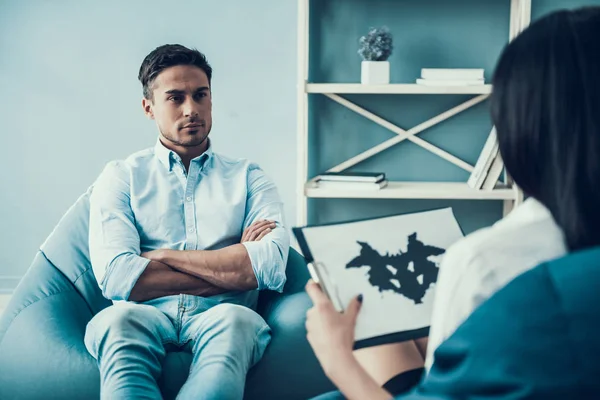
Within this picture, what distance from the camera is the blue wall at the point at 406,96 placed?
308cm

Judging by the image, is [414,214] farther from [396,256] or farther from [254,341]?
[254,341]

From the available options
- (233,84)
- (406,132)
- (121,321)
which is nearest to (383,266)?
(121,321)

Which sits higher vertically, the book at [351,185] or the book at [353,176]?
the book at [353,176]

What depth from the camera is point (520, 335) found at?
0.62 meters

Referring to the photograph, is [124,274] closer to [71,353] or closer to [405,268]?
→ [71,353]

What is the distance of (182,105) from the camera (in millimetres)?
2166

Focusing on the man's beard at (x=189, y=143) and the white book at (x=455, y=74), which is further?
the white book at (x=455, y=74)

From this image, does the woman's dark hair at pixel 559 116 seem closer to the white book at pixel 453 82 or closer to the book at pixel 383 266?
the book at pixel 383 266

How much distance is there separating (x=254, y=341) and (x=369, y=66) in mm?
1467

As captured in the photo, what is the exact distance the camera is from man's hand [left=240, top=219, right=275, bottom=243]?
6.73 ft

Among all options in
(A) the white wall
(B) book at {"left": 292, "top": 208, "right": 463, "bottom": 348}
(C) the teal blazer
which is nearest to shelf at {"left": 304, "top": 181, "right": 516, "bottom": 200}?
(A) the white wall

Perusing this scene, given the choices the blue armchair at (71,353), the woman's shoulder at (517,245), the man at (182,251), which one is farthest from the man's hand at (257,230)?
the woman's shoulder at (517,245)

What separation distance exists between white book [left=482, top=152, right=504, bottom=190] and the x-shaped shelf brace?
17cm

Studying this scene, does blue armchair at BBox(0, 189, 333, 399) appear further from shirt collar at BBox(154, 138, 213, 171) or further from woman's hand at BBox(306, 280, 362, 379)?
woman's hand at BBox(306, 280, 362, 379)
